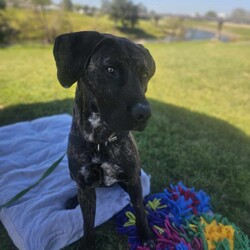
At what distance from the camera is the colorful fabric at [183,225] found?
3.00 m

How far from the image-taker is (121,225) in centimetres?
340

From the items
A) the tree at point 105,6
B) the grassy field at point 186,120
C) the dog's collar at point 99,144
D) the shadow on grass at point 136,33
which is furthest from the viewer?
the tree at point 105,6

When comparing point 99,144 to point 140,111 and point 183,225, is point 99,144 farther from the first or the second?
point 183,225

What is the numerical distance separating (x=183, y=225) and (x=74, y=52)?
206 cm

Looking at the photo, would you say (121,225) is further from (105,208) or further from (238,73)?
(238,73)

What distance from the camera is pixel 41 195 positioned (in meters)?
3.67

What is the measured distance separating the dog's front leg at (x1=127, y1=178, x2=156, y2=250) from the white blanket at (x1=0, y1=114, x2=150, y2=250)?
0.54m

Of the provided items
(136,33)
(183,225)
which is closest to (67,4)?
(136,33)

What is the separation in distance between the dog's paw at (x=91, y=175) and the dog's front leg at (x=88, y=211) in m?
0.11

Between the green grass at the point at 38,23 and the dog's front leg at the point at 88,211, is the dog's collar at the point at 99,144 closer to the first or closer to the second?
the dog's front leg at the point at 88,211

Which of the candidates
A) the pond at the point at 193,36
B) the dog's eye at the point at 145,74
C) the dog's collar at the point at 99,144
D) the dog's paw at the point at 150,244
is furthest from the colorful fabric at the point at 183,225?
the pond at the point at 193,36

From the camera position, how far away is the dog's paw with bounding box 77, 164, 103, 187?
8.53 ft

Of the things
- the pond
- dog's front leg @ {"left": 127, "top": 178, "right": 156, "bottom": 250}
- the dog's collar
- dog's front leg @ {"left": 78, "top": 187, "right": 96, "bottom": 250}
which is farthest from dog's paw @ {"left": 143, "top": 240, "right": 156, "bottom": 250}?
the pond

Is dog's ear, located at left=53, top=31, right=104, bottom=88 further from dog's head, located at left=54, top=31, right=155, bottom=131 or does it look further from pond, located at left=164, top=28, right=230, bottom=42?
pond, located at left=164, top=28, right=230, bottom=42
